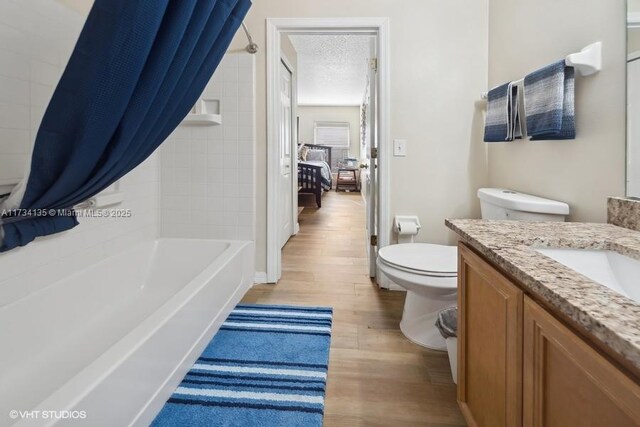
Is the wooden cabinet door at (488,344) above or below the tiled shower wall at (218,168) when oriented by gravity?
below

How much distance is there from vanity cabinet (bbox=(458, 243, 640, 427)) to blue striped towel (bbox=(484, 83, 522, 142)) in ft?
3.58

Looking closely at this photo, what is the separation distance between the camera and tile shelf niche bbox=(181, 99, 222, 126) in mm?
2348

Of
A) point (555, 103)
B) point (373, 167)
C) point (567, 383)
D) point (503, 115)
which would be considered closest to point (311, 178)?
point (373, 167)

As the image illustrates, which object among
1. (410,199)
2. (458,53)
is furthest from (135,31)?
(458,53)

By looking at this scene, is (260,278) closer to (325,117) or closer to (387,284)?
(387,284)

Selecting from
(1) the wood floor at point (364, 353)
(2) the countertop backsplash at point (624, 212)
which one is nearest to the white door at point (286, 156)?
(1) the wood floor at point (364, 353)

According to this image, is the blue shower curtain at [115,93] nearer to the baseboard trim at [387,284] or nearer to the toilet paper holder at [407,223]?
the toilet paper holder at [407,223]

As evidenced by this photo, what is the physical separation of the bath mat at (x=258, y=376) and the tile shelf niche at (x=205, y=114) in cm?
125

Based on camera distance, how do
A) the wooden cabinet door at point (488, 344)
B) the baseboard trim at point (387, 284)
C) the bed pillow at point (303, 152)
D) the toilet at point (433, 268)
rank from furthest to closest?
the bed pillow at point (303, 152), the baseboard trim at point (387, 284), the toilet at point (433, 268), the wooden cabinet door at point (488, 344)

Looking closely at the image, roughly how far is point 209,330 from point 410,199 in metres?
1.56

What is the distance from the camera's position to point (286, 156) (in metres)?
3.62

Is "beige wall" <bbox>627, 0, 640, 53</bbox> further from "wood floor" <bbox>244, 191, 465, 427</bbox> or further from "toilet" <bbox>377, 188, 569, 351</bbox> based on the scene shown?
"wood floor" <bbox>244, 191, 465, 427</bbox>

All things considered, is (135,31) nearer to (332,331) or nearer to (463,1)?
(332,331)

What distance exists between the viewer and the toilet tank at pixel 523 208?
1.56m
